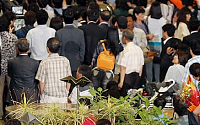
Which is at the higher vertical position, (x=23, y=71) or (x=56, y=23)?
(x=56, y=23)

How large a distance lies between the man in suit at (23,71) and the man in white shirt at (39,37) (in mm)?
1023

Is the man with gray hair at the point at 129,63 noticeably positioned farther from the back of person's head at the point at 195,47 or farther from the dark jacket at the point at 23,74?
the dark jacket at the point at 23,74

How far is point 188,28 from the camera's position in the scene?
9078 mm

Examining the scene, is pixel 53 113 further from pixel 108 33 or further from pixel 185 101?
pixel 108 33

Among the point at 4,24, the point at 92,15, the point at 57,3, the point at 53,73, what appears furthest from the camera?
the point at 57,3

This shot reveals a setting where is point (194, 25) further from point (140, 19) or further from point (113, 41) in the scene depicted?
point (113, 41)

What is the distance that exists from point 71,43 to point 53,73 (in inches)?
47.5

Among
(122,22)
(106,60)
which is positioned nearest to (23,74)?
(106,60)

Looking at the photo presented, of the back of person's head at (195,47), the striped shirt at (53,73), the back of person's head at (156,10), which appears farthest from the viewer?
the back of person's head at (156,10)

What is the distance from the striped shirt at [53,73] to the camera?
20.6 feet

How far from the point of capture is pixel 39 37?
746 centimetres

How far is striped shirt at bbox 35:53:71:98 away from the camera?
6293 mm

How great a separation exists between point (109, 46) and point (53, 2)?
2.66 meters

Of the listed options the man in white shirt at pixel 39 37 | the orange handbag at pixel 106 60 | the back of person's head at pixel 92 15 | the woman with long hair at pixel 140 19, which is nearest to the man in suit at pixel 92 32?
the back of person's head at pixel 92 15
